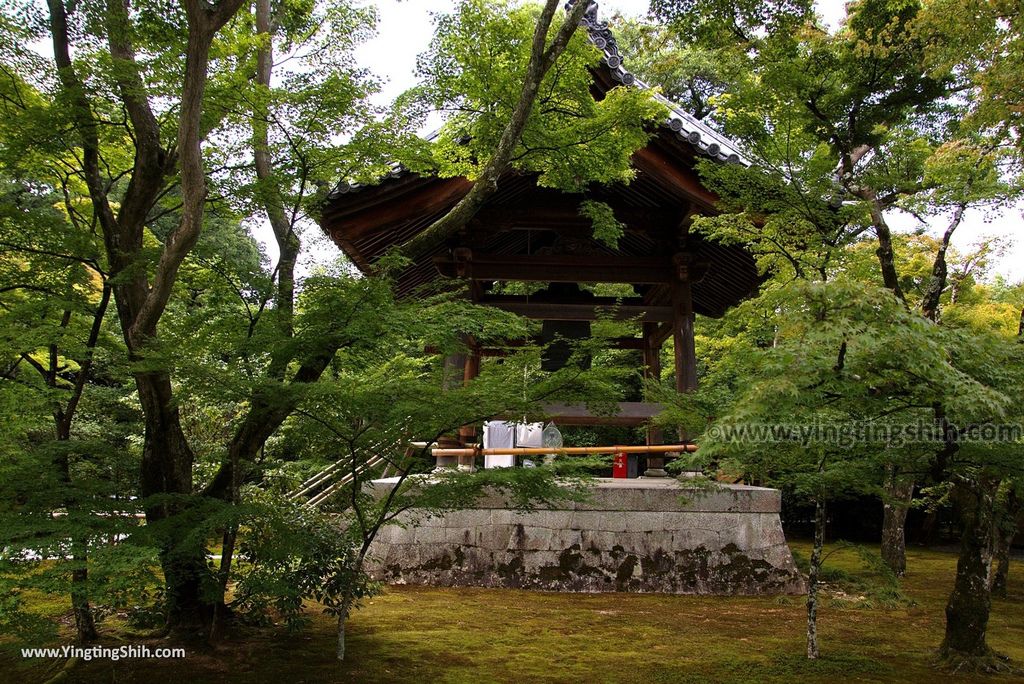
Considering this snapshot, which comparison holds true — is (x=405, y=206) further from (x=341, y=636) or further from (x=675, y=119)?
(x=341, y=636)

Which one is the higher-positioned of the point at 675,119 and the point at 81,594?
the point at 675,119

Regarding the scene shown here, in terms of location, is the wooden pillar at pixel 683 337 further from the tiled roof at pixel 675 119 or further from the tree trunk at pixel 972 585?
the tree trunk at pixel 972 585

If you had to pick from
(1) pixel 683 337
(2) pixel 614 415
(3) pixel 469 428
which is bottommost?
(3) pixel 469 428

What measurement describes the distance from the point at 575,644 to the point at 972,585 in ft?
8.50

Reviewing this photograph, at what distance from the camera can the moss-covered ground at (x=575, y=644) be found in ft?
14.2

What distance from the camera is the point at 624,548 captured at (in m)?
7.29

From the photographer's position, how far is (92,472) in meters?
5.13

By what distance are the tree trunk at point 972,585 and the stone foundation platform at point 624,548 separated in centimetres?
263

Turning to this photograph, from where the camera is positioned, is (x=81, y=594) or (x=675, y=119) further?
(x=675, y=119)

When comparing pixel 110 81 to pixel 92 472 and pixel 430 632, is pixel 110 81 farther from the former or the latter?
pixel 430 632

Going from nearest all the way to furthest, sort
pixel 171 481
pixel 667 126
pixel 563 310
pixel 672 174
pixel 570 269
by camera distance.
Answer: pixel 171 481 < pixel 667 126 < pixel 672 174 < pixel 570 269 < pixel 563 310

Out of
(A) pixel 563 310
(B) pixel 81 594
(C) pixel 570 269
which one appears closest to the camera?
→ (B) pixel 81 594

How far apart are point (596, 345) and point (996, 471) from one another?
247cm

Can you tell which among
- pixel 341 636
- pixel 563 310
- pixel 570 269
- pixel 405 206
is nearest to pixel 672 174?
pixel 570 269
